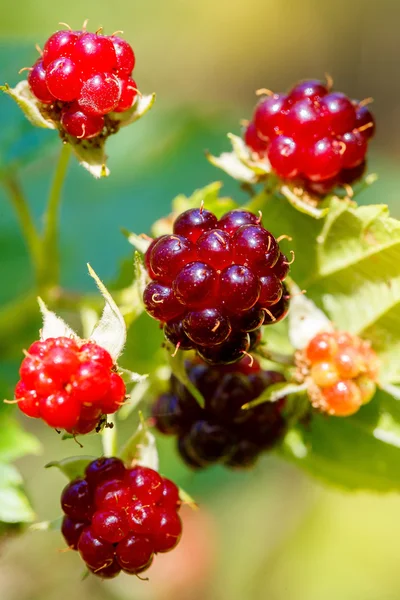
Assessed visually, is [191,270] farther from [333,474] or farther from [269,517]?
[269,517]

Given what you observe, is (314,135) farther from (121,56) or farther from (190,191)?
(190,191)

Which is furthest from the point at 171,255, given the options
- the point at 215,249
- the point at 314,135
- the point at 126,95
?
the point at 314,135

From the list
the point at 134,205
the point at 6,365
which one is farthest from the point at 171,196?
the point at 6,365

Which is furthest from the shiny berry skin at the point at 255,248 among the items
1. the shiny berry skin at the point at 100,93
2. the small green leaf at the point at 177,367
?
the shiny berry skin at the point at 100,93

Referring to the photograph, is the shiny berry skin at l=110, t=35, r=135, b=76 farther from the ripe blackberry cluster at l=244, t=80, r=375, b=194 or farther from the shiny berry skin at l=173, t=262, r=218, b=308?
the shiny berry skin at l=173, t=262, r=218, b=308

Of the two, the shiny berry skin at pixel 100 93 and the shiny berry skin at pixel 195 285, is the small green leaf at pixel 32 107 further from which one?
the shiny berry skin at pixel 195 285

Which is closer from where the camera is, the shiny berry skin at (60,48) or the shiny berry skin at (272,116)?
the shiny berry skin at (60,48)
